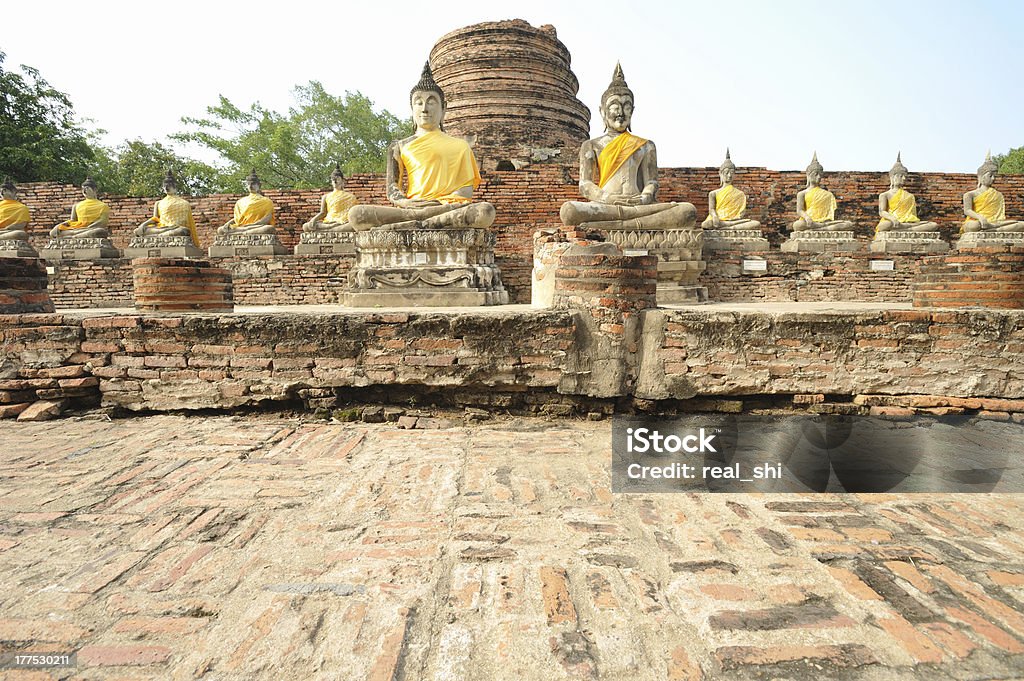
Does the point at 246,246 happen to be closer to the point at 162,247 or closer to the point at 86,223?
the point at 162,247

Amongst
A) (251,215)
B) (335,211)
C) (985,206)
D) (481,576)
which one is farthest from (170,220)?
(985,206)

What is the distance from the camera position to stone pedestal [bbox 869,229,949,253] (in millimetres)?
8820

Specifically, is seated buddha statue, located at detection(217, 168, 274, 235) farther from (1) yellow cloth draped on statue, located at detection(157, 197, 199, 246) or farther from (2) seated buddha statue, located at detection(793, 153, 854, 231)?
(2) seated buddha statue, located at detection(793, 153, 854, 231)

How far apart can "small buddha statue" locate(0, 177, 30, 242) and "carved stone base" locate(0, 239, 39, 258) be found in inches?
6.0

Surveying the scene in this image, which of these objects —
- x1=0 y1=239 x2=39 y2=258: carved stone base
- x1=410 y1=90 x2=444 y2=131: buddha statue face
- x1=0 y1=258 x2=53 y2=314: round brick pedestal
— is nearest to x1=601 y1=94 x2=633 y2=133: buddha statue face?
x1=410 y1=90 x2=444 y2=131: buddha statue face

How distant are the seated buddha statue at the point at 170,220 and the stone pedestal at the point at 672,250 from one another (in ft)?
28.1

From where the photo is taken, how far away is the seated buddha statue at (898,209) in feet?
31.4

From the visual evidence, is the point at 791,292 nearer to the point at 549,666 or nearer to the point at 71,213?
the point at 549,666

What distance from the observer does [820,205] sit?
9.83m

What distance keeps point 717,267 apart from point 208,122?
1981 cm

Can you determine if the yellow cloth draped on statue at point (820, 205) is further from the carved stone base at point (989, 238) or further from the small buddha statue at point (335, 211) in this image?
the small buddha statue at point (335, 211)

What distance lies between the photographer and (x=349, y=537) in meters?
1.64

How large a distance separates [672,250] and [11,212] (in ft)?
43.1

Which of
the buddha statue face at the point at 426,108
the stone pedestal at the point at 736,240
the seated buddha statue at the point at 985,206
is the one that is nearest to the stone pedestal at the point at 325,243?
the buddha statue face at the point at 426,108
